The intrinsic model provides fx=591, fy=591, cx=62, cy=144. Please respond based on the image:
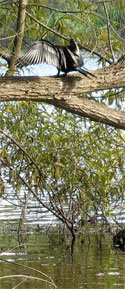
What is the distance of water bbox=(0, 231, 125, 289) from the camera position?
524 cm

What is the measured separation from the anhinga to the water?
5.19 feet

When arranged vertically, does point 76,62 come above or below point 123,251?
above

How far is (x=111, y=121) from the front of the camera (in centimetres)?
544

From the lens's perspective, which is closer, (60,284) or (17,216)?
(60,284)

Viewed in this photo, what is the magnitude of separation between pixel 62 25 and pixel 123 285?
278 cm

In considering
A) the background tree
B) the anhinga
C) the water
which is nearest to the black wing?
the anhinga

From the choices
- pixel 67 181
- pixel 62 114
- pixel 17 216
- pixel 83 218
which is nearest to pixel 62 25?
pixel 62 114

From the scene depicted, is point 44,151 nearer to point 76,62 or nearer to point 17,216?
point 76,62

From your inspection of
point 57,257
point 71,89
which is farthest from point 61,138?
point 71,89

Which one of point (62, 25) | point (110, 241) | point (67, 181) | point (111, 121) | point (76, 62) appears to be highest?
point (62, 25)

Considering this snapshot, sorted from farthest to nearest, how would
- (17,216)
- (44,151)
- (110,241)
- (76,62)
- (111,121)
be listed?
(17,216) < (110,241) < (44,151) < (111,121) < (76,62)

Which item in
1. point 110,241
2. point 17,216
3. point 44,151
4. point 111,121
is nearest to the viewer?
point 111,121

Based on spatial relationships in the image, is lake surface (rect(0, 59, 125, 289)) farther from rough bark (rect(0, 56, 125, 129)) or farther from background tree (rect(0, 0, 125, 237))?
background tree (rect(0, 0, 125, 237))

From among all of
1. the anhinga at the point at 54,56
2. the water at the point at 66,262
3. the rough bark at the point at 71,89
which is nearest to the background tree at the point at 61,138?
the water at the point at 66,262
